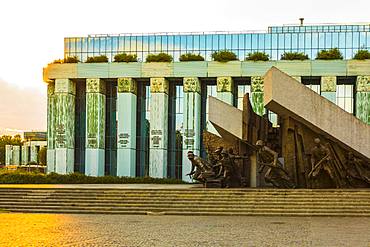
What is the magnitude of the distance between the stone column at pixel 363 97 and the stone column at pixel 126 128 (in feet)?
58.6

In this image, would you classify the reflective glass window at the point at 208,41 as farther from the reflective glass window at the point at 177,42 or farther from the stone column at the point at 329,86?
the stone column at the point at 329,86

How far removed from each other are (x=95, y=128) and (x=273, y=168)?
29.3m

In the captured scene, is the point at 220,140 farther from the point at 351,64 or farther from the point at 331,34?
the point at 331,34

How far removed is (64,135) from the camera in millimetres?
49281

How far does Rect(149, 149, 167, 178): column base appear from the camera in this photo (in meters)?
47.9

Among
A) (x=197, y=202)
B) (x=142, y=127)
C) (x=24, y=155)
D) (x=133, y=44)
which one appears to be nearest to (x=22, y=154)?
(x=24, y=155)

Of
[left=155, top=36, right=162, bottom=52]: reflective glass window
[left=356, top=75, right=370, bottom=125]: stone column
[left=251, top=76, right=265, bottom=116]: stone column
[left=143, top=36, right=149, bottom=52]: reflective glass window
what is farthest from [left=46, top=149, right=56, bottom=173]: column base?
[left=356, top=75, right=370, bottom=125]: stone column

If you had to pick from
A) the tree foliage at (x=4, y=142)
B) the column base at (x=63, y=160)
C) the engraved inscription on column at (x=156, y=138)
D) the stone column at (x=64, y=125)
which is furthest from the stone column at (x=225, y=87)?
the tree foliage at (x=4, y=142)

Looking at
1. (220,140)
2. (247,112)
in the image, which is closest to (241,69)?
(220,140)

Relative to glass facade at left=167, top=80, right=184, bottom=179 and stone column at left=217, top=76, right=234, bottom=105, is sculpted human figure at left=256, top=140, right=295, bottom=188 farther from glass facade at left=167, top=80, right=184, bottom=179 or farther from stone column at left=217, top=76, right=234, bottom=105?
glass facade at left=167, top=80, right=184, bottom=179

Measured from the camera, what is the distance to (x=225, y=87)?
47.7m

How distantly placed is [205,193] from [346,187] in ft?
17.8

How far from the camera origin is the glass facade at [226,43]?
53719 mm

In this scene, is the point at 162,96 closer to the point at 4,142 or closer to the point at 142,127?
the point at 142,127
